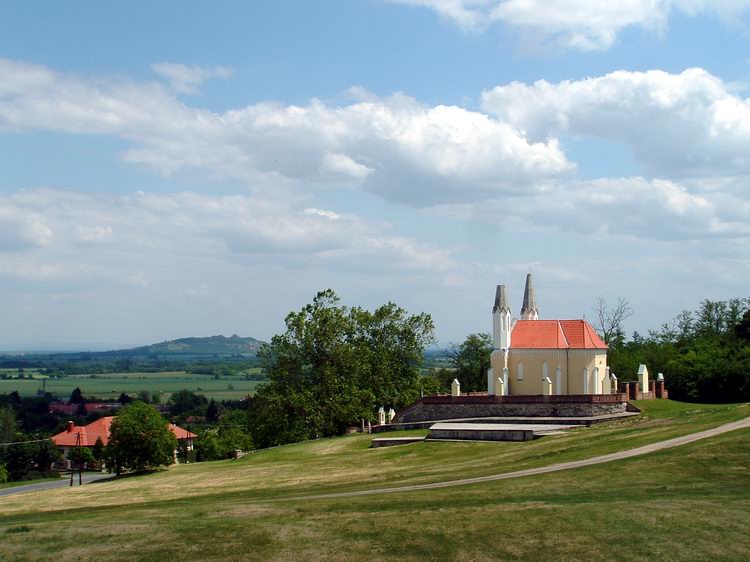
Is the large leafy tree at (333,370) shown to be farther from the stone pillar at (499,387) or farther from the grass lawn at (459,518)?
the grass lawn at (459,518)

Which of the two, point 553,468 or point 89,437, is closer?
point 553,468

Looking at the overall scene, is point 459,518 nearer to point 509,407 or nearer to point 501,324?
point 509,407

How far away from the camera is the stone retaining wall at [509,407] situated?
50.1 m

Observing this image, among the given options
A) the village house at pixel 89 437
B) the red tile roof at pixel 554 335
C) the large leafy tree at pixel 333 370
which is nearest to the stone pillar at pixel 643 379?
the red tile roof at pixel 554 335

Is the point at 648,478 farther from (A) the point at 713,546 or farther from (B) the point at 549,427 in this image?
(B) the point at 549,427

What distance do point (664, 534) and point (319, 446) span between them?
3348cm

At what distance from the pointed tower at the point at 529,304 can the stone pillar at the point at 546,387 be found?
289 inches

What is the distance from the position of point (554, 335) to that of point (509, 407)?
262 inches

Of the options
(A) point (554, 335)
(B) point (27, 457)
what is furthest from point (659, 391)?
(B) point (27, 457)

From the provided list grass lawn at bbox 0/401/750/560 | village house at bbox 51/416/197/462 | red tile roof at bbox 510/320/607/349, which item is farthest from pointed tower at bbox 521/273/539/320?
village house at bbox 51/416/197/462

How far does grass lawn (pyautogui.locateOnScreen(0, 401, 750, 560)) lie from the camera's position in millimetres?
20609

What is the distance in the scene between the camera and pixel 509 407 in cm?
5303

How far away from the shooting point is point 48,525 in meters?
25.3

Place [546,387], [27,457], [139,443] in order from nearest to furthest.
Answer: [546,387] → [139,443] → [27,457]
